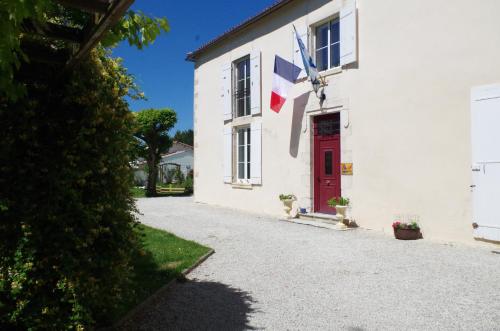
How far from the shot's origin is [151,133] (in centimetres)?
1880

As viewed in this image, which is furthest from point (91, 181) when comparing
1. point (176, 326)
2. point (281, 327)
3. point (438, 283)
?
point (438, 283)

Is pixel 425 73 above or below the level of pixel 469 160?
above

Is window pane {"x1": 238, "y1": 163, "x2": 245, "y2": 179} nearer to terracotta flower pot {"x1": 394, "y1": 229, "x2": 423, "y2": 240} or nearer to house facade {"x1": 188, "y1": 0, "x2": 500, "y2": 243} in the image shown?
house facade {"x1": 188, "y1": 0, "x2": 500, "y2": 243}

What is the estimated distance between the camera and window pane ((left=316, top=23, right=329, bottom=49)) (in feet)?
29.2

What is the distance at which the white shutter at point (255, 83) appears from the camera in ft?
34.4

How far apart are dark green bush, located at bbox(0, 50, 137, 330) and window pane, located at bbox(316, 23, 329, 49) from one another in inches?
276

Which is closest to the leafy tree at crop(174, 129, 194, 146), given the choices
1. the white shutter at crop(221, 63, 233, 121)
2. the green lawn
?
the white shutter at crop(221, 63, 233, 121)

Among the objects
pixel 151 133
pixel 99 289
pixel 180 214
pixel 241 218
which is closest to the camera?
pixel 99 289

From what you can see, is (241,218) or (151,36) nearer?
(151,36)

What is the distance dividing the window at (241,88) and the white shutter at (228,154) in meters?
0.60

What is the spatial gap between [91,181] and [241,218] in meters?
6.88

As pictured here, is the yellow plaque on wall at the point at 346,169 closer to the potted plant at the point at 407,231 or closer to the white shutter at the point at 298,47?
the potted plant at the point at 407,231

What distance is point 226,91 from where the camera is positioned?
1184 cm

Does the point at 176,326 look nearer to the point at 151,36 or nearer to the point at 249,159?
the point at 151,36
